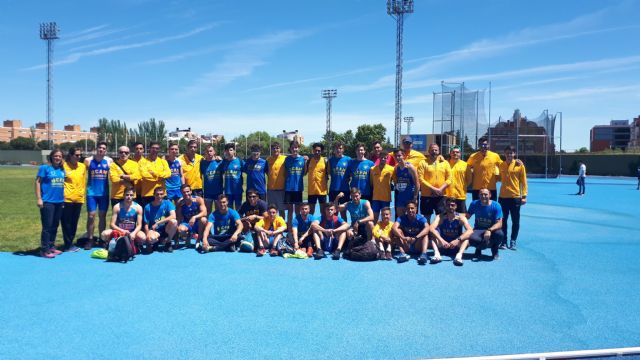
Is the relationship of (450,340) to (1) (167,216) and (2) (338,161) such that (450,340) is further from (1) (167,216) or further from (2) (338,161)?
(1) (167,216)

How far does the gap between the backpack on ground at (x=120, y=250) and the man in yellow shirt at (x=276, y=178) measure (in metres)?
Result: 2.78

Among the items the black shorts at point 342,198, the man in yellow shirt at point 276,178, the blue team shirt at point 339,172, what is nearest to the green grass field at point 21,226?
the man in yellow shirt at point 276,178

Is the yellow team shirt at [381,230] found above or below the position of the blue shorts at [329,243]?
above

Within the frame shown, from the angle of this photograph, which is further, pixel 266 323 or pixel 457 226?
pixel 457 226

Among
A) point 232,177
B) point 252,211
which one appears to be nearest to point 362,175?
point 252,211

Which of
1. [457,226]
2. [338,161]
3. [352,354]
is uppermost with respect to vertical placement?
[338,161]

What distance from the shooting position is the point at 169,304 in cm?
498

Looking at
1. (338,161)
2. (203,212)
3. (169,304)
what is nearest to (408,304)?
(169,304)

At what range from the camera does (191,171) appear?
8.87m

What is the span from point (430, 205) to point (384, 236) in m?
1.25

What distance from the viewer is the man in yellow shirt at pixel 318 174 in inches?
325

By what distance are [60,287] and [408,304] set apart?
4224 millimetres

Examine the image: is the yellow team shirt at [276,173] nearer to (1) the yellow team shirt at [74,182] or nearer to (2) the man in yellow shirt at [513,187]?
(1) the yellow team shirt at [74,182]

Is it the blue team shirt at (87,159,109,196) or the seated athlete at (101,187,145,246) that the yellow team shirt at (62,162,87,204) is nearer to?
the blue team shirt at (87,159,109,196)
